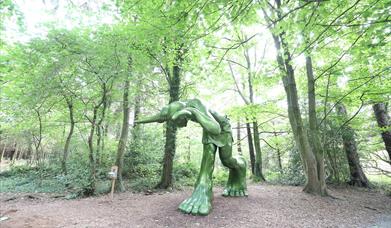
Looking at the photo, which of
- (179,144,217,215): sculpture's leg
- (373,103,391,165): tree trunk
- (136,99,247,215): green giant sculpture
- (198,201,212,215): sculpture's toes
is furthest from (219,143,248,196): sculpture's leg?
(373,103,391,165): tree trunk

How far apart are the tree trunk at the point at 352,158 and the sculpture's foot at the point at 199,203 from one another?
5565 mm

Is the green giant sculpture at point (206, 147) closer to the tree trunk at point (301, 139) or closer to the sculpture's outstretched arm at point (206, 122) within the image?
the sculpture's outstretched arm at point (206, 122)

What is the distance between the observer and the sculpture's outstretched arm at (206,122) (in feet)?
14.5

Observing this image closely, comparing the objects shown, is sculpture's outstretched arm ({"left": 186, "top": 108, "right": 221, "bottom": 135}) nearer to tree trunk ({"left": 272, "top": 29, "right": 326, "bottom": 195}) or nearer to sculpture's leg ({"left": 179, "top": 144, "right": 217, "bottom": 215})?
sculpture's leg ({"left": 179, "top": 144, "right": 217, "bottom": 215})

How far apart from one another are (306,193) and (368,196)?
1888 mm

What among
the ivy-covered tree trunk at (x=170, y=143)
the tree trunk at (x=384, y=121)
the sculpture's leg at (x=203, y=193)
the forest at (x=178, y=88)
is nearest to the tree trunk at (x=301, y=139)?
the forest at (x=178, y=88)

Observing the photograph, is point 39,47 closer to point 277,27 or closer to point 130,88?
point 130,88

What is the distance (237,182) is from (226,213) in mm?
1378

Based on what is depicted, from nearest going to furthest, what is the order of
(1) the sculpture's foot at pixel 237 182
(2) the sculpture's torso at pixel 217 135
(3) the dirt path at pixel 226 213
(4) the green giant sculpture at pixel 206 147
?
(3) the dirt path at pixel 226 213 → (4) the green giant sculpture at pixel 206 147 → (2) the sculpture's torso at pixel 217 135 → (1) the sculpture's foot at pixel 237 182

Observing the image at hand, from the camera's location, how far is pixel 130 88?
21.5 feet

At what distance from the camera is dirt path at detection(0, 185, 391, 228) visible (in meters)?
3.57

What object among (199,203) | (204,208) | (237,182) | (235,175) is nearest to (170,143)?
Result: (235,175)

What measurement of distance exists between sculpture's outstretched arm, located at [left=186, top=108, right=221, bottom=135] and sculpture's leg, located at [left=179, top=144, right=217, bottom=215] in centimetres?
42

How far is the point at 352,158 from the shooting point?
731 cm
